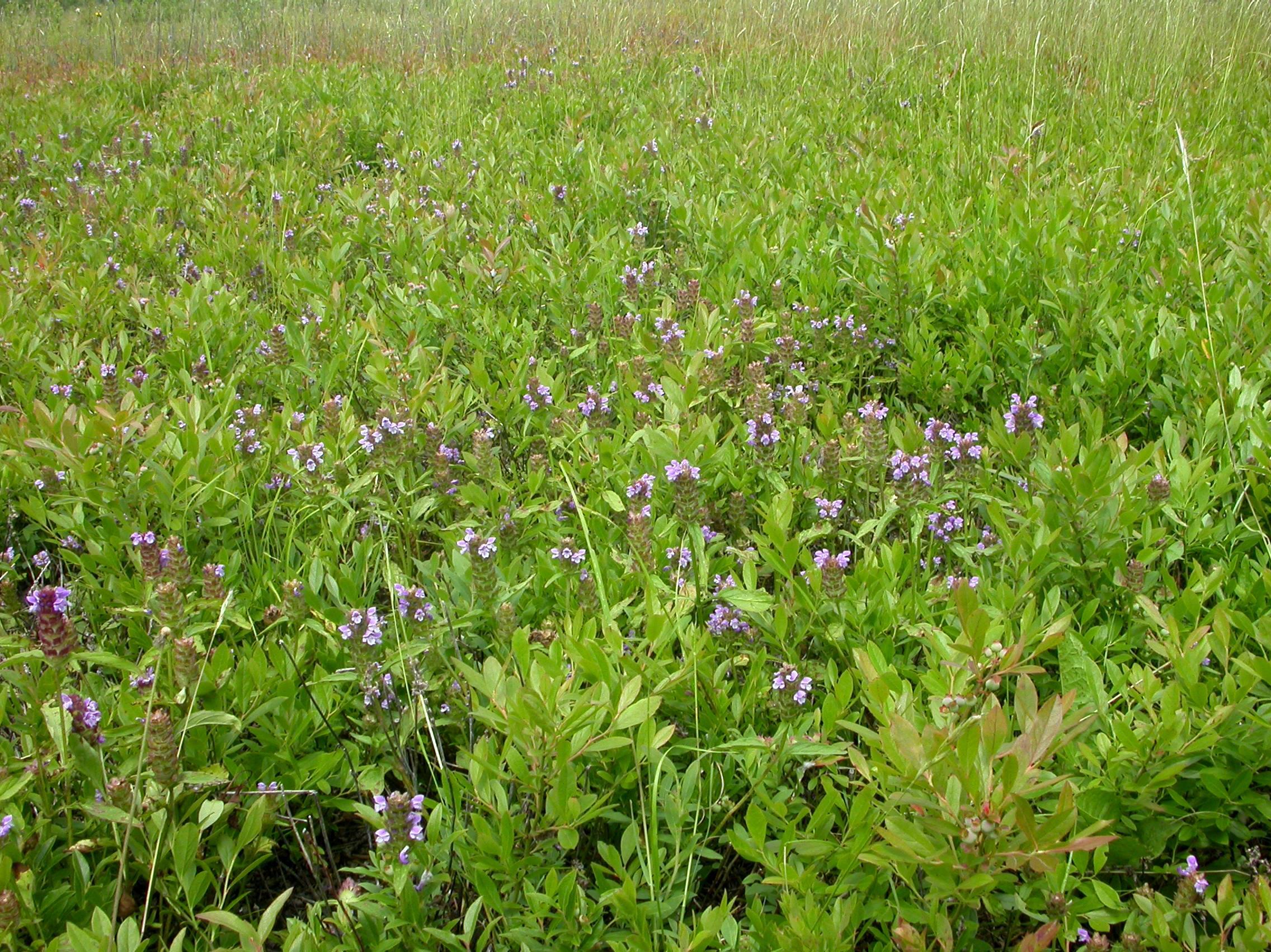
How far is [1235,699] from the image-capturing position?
1.77 m

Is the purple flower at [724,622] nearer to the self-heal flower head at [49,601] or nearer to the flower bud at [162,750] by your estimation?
the flower bud at [162,750]

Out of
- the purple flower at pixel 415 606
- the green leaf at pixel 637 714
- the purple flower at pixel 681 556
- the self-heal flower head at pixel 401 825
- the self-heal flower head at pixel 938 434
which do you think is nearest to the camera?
the self-heal flower head at pixel 401 825

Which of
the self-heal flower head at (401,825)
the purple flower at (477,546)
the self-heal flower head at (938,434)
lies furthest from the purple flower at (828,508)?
the self-heal flower head at (401,825)

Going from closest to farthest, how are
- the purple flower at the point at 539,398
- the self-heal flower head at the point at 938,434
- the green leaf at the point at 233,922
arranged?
1. the green leaf at the point at 233,922
2. the self-heal flower head at the point at 938,434
3. the purple flower at the point at 539,398

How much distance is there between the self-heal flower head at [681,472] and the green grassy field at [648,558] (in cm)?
5

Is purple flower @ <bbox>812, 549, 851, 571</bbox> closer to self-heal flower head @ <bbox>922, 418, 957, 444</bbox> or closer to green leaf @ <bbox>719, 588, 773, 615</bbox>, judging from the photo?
green leaf @ <bbox>719, 588, 773, 615</bbox>

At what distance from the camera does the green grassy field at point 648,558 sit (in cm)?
166

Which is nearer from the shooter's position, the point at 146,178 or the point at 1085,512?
the point at 1085,512

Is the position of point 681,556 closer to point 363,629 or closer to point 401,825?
point 363,629

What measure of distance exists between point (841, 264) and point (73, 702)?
3275 mm

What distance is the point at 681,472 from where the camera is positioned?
2367 mm

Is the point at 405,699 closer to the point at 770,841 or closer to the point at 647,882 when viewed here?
the point at 647,882

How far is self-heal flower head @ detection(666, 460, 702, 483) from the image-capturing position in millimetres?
2365

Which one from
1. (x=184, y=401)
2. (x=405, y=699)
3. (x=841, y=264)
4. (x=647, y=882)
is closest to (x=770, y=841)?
(x=647, y=882)
